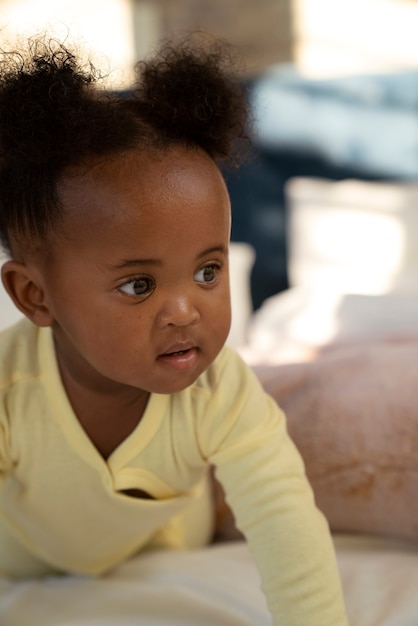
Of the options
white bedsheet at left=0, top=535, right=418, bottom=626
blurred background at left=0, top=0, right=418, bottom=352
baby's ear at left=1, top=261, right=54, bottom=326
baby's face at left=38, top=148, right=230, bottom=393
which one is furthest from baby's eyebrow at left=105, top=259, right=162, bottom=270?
blurred background at left=0, top=0, right=418, bottom=352

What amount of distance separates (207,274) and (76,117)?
0.18 meters

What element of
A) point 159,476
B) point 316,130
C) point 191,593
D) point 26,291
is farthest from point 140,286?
point 316,130

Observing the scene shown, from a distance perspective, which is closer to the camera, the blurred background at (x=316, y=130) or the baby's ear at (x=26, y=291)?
the baby's ear at (x=26, y=291)

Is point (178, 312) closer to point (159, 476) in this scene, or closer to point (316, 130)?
point (159, 476)

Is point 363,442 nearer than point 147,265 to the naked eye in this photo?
No

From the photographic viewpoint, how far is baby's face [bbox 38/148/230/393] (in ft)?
2.32

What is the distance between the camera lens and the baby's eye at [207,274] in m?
0.74

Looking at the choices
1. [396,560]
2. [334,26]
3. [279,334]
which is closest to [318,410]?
[396,560]

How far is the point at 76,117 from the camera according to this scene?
72 centimetres

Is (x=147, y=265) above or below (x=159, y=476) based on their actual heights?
above

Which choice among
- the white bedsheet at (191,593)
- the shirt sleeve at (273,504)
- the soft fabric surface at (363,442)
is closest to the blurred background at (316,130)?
the soft fabric surface at (363,442)

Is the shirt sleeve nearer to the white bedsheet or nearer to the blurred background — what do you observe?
the white bedsheet

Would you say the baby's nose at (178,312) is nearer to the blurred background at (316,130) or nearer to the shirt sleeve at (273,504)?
the shirt sleeve at (273,504)

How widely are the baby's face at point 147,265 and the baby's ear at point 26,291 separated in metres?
0.04
